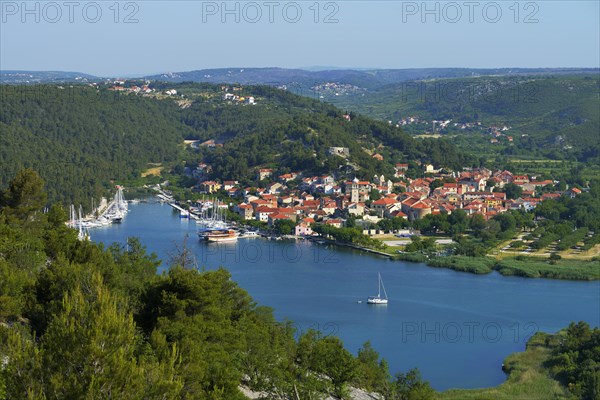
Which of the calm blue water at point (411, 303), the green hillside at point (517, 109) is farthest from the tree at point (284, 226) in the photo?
the green hillside at point (517, 109)

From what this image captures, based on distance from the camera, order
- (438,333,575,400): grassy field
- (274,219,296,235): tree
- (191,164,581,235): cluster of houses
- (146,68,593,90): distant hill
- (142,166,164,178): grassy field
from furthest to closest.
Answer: (146,68,593,90): distant hill < (142,166,164,178): grassy field < (191,164,581,235): cluster of houses < (274,219,296,235): tree < (438,333,575,400): grassy field

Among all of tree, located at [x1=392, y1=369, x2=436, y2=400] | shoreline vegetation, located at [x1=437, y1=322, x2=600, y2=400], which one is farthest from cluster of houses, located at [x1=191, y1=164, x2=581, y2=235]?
tree, located at [x1=392, y1=369, x2=436, y2=400]

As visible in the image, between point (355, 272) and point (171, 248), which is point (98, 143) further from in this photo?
point (355, 272)

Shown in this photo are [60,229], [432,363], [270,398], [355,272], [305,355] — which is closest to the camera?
[270,398]

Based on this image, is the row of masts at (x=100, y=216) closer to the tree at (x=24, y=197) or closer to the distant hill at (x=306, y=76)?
the tree at (x=24, y=197)

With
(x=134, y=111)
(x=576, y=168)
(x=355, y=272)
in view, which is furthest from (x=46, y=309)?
(x=134, y=111)

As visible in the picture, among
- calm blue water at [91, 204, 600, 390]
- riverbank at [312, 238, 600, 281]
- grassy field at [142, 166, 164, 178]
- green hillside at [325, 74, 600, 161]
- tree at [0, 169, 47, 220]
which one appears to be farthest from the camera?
green hillside at [325, 74, 600, 161]

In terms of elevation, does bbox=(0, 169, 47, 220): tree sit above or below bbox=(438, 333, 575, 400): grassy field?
above

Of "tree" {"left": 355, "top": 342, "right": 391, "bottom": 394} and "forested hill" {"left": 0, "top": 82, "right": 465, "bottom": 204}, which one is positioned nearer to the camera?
"tree" {"left": 355, "top": 342, "right": 391, "bottom": 394}

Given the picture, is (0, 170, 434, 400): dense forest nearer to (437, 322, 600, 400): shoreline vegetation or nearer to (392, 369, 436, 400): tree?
(392, 369, 436, 400): tree
